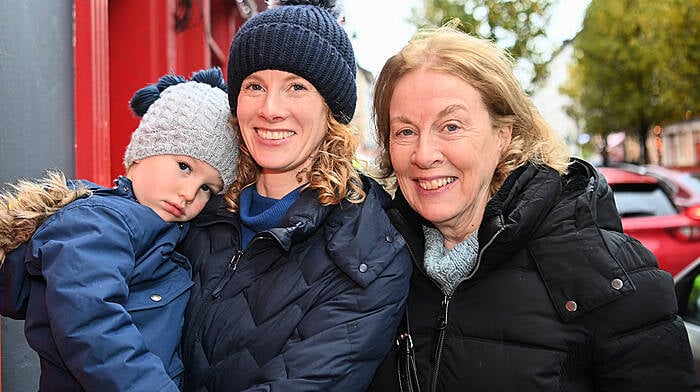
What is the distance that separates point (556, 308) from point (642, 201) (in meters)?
5.55

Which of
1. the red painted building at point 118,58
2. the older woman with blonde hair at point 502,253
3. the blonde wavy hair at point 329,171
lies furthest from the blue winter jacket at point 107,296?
the red painted building at point 118,58

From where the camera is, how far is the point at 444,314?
6.79 ft

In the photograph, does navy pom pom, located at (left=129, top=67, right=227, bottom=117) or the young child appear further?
navy pom pom, located at (left=129, top=67, right=227, bottom=117)

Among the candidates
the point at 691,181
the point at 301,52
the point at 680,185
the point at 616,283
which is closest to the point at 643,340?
the point at 616,283

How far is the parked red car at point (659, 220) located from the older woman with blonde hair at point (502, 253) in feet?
16.1

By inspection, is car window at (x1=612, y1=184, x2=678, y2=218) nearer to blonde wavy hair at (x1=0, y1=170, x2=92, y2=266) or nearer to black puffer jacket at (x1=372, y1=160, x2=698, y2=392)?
black puffer jacket at (x1=372, y1=160, x2=698, y2=392)

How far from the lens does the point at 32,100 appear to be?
8.95 feet

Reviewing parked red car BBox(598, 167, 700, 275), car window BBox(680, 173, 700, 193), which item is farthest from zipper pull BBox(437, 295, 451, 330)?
car window BBox(680, 173, 700, 193)

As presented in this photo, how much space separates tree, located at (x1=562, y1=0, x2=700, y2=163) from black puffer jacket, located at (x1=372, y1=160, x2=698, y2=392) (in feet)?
86.2

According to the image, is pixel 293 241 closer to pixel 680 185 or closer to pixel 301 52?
pixel 301 52

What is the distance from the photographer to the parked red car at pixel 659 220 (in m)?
6.59

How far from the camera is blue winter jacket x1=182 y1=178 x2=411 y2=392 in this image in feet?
6.27

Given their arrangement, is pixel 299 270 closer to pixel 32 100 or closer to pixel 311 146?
pixel 311 146

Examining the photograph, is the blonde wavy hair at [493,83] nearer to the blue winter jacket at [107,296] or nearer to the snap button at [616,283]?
the snap button at [616,283]
